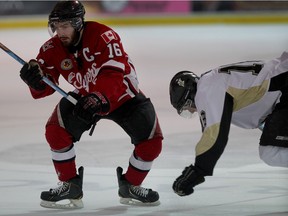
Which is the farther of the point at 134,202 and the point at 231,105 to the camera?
the point at 134,202

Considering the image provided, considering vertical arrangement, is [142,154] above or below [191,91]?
below

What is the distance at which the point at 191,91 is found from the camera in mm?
3029

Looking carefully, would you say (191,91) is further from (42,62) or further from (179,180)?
(42,62)

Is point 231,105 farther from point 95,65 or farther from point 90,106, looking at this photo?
point 95,65

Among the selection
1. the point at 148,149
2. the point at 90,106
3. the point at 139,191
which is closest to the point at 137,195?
the point at 139,191

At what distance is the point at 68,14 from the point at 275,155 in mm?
1081

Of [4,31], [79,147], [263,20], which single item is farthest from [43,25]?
[79,147]

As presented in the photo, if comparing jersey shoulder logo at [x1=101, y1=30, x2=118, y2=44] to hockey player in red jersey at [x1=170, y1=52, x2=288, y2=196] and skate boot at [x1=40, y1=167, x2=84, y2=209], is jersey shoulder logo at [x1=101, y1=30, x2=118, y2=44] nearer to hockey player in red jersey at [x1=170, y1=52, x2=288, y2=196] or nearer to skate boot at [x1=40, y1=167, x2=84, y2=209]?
hockey player in red jersey at [x1=170, y1=52, x2=288, y2=196]

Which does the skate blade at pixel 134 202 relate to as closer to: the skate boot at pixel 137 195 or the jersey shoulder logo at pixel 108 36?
the skate boot at pixel 137 195

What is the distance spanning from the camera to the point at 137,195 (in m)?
3.52

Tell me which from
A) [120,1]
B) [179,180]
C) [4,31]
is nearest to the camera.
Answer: [179,180]

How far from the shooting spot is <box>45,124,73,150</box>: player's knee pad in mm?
3402

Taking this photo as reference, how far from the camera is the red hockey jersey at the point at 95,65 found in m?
3.33

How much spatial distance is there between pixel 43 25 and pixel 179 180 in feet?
26.5
